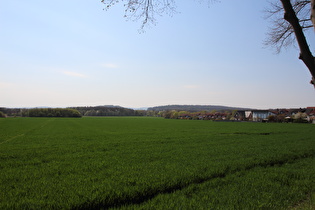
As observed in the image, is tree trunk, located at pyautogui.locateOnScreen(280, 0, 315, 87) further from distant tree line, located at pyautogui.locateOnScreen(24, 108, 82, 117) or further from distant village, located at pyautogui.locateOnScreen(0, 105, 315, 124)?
distant tree line, located at pyautogui.locateOnScreen(24, 108, 82, 117)

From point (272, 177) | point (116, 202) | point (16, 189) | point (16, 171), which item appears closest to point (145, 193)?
point (116, 202)

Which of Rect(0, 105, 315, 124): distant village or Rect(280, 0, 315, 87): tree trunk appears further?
Rect(0, 105, 315, 124): distant village

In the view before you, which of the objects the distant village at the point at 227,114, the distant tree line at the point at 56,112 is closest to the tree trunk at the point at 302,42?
the distant village at the point at 227,114

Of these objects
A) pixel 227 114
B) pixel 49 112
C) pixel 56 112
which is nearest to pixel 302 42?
pixel 227 114

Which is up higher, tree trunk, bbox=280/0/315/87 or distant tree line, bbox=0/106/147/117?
tree trunk, bbox=280/0/315/87

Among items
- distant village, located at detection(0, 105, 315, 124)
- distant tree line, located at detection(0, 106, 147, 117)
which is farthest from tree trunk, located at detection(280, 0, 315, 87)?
distant tree line, located at detection(0, 106, 147, 117)

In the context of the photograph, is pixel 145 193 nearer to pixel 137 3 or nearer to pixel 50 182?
pixel 50 182

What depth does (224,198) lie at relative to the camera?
248 inches

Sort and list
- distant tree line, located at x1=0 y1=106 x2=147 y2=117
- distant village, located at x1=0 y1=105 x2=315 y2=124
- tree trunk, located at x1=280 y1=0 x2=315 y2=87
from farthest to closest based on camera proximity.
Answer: distant tree line, located at x1=0 y1=106 x2=147 y2=117 → distant village, located at x1=0 y1=105 x2=315 y2=124 → tree trunk, located at x1=280 y1=0 x2=315 y2=87

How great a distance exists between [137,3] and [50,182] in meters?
7.18

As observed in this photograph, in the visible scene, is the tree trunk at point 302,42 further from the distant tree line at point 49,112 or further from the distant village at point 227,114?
the distant tree line at point 49,112

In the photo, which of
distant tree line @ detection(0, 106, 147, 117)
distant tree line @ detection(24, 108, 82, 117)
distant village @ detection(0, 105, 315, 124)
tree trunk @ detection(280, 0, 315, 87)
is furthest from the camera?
distant tree line @ detection(0, 106, 147, 117)

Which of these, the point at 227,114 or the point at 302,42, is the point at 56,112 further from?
the point at 302,42

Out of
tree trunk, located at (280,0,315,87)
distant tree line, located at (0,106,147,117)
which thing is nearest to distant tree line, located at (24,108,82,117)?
distant tree line, located at (0,106,147,117)
